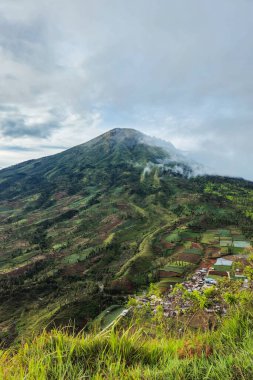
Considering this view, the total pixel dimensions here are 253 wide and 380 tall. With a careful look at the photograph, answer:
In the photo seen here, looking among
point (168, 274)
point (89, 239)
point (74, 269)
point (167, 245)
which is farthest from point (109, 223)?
point (168, 274)

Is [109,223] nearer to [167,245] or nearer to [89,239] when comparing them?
[89,239]

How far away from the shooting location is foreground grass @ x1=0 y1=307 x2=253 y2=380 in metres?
2.83

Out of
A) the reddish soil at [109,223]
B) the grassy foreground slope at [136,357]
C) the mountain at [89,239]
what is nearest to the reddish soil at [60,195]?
the mountain at [89,239]

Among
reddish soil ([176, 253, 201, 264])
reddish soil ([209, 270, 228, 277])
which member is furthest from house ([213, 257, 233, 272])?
reddish soil ([176, 253, 201, 264])

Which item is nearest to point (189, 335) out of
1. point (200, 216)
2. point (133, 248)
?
point (133, 248)

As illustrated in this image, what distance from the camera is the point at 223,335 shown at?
3.92 m

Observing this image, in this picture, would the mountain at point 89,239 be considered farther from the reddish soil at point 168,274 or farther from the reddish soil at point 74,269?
the reddish soil at point 168,274

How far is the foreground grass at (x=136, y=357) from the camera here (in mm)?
2832

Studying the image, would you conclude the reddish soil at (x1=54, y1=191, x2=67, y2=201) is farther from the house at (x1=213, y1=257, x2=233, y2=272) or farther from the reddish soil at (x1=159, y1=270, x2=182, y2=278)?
the house at (x1=213, y1=257, x2=233, y2=272)

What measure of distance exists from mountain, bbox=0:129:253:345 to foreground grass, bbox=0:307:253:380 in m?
6.99

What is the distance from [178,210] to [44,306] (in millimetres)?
93431

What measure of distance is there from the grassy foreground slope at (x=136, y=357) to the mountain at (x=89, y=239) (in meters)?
Answer: 6.99

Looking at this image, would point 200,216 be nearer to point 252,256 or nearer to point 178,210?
point 178,210

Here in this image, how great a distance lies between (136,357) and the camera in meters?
3.42
